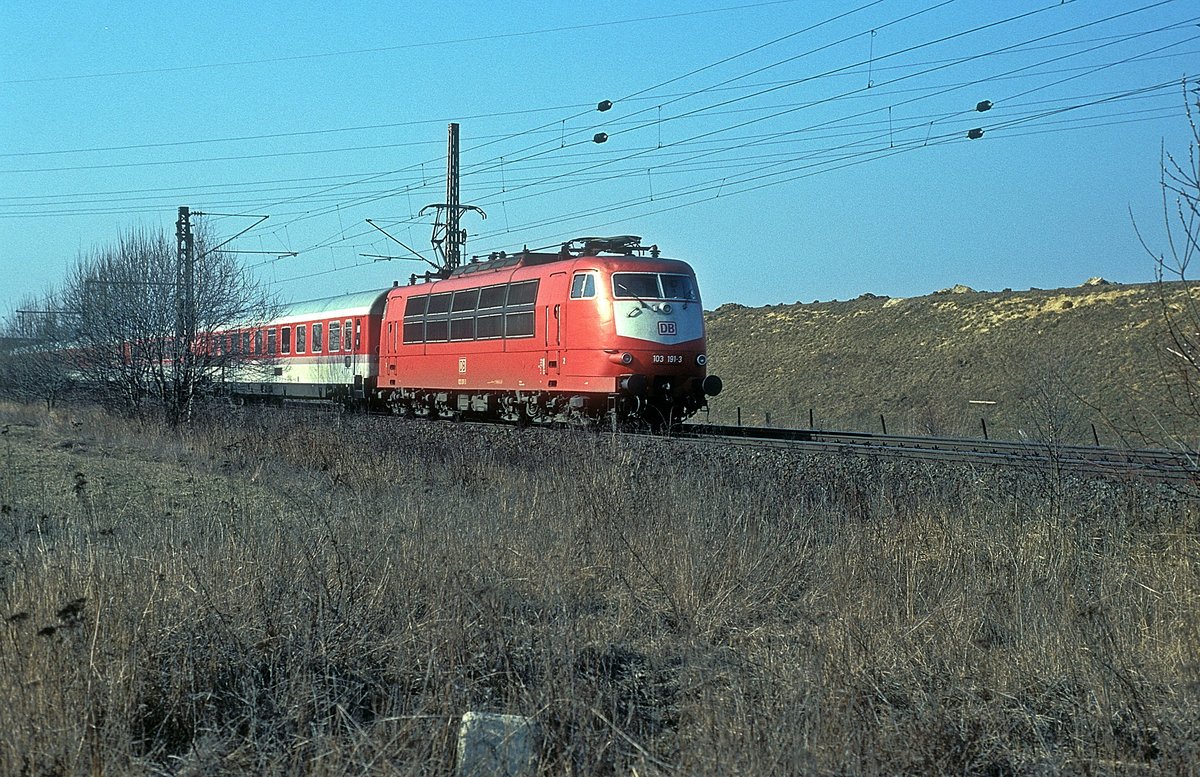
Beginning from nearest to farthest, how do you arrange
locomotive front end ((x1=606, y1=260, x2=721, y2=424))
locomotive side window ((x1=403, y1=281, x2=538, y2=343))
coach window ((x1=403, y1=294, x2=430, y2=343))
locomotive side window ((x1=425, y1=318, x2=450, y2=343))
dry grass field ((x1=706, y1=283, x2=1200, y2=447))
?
locomotive front end ((x1=606, y1=260, x2=721, y2=424)) < locomotive side window ((x1=403, y1=281, x2=538, y2=343)) < locomotive side window ((x1=425, y1=318, x2=450, y2=343)) < coach window ((x1=403, y1=294, x2=430, y2=343)) < dry grass field ((x1=706, y1=283, x2=1200, y2=447))

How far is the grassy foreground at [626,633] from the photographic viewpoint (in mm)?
4605

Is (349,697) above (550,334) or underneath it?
underneath

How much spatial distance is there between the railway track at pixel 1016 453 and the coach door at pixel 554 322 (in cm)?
242

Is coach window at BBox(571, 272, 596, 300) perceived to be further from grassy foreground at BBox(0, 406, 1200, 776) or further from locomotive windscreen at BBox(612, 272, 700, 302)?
grassy foreground at BBox(0, 406, 1200, 776)

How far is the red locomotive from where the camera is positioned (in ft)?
61.0

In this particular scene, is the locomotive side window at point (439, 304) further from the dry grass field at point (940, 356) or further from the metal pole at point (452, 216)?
the dry grass field at point (940, 356)

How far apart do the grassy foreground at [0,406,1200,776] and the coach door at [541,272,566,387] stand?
9.09 m

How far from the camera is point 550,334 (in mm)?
19516

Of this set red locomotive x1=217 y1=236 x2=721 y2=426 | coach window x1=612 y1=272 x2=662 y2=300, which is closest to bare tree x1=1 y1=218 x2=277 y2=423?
red locomotive x1=217 y1=236 x2=721 y2=426

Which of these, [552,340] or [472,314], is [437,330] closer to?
[472,314]

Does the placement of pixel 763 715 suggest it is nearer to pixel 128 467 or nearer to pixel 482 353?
pixel 128 467

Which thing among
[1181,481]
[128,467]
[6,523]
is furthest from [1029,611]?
[128,467]

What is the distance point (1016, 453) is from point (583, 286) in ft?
24.2

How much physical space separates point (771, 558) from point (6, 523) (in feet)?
20.6
